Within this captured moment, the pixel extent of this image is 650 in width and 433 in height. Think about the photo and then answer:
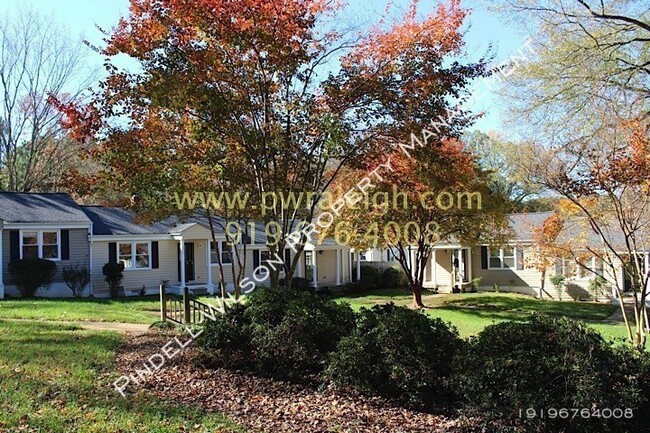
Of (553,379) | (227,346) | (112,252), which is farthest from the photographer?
(112,252)

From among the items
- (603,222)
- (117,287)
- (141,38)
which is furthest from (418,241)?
(141,38)

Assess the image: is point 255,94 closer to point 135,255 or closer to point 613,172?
point 613,172

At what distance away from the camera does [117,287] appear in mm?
22781

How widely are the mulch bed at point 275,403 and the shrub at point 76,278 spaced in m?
15.9

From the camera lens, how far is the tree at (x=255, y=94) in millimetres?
7930

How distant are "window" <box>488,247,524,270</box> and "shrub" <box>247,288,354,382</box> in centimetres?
2325

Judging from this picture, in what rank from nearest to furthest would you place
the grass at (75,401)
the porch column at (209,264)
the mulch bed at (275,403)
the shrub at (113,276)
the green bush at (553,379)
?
the green bush at (553,379) → the grass at (75,401) → the mulch bed at (275,403) → the shrub at (113,276) → the porch column at (209,264)

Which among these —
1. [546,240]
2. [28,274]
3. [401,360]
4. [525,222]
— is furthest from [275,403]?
[525,222]

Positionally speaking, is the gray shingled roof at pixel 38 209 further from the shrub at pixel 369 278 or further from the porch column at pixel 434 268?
the porch column at pixel 434 268

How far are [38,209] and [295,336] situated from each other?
1938 cm

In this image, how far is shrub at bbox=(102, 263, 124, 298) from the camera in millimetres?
22531

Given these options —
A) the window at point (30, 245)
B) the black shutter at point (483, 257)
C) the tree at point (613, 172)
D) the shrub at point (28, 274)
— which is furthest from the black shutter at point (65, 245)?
the black shutter at point (483, 257)

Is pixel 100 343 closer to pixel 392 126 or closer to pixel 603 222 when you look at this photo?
pixel 392 126

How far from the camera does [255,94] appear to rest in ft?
29.0
